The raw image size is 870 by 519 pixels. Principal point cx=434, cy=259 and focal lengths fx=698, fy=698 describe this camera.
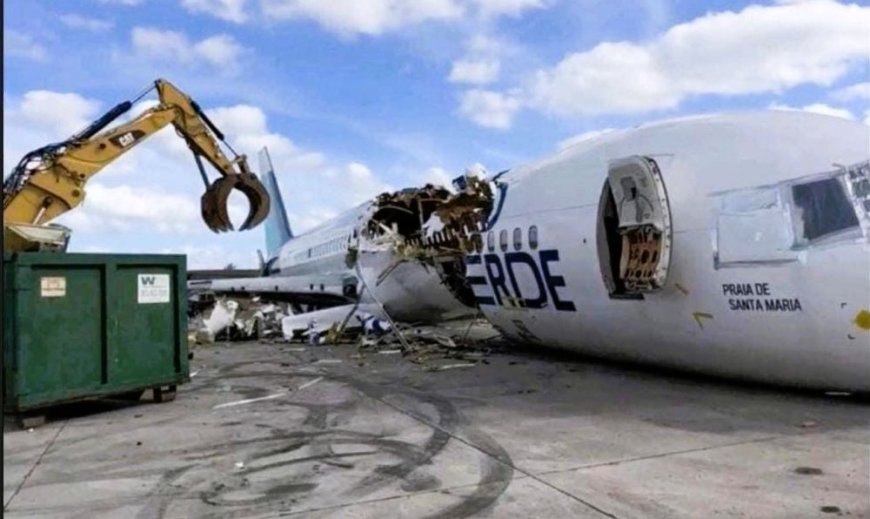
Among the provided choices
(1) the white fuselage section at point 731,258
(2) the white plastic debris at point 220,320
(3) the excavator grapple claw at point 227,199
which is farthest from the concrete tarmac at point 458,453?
(2) the white plastic debris at point 220,320

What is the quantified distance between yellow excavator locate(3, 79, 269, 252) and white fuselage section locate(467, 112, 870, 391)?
21.5 ft

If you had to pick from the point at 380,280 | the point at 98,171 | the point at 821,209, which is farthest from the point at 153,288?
the point at 380,280

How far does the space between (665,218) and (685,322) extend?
1.19 m

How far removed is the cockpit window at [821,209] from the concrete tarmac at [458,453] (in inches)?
70.3

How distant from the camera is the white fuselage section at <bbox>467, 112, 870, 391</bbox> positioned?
6688 mm

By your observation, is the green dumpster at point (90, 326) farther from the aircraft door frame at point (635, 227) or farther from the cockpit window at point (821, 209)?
the cockpit window at point (821, 209)

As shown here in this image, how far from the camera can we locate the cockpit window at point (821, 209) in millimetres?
6730

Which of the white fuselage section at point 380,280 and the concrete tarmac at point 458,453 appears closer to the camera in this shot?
the concrete tarmac at point 458,453

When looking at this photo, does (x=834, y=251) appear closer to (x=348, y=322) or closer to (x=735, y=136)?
(x=735, y=136)

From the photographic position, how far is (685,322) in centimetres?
782

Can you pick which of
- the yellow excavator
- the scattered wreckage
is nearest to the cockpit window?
the scattered wreckage

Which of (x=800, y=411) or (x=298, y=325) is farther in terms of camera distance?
(x=298, y=325)

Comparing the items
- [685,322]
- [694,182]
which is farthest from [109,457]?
[694,182]

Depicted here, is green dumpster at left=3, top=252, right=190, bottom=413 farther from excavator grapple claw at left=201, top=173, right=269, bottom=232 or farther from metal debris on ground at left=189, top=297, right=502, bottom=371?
excavator grapple claw at left=201, top=173, right=269, bottom=232
